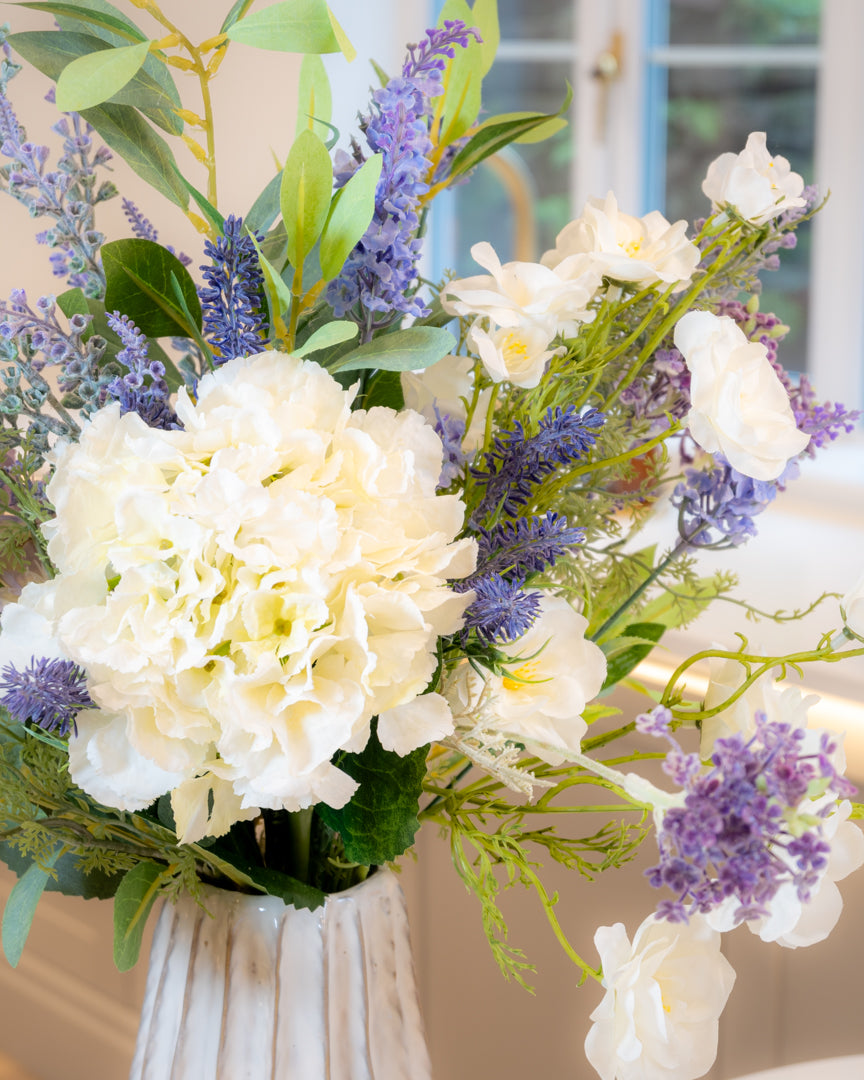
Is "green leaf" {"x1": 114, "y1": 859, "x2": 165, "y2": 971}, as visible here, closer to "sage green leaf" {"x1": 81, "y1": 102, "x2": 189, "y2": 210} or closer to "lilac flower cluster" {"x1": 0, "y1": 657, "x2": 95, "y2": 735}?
"lilac flower cluster" {"x1": 0, "y1": 657, "x2": 95, "y2": 735}

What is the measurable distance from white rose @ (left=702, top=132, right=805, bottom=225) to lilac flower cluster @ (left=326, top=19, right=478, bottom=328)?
117 mm

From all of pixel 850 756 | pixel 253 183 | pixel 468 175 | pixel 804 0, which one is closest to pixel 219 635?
pixel 468 175

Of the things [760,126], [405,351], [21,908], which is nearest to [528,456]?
[405,351]

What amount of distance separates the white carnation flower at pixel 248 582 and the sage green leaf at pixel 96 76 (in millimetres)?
102

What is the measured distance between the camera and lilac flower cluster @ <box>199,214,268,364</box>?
0.40 m

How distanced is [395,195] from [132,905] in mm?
302

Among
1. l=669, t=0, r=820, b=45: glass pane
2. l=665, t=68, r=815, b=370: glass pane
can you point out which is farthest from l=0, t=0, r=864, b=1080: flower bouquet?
l=669, t=0, r=820, b=45: glass pane

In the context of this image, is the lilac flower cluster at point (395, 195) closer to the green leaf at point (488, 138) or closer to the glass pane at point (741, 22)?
the green leaf at point (488, 138)

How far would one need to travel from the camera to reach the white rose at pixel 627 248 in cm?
45

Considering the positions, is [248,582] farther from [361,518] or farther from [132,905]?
[132,905]

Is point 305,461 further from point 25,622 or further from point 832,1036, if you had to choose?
point 832,1036

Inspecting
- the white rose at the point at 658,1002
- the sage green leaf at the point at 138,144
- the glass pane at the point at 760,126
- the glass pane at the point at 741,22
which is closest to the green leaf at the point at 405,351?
the sage green leaf at the point at 138,144

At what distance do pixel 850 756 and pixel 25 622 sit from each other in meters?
0.52

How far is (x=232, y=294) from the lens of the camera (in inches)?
15.9
